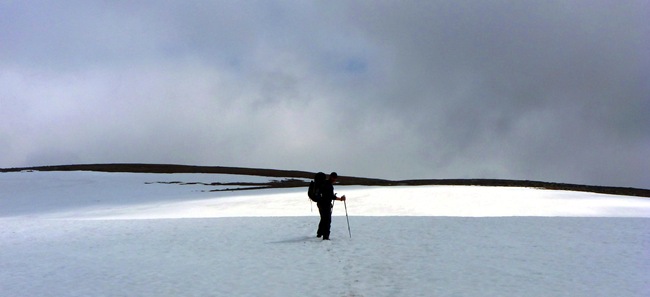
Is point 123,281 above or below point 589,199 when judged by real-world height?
below

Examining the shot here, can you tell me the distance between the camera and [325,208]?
1572 centimetres

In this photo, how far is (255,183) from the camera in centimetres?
4553

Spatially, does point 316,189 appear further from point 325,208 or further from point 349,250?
point 349,250

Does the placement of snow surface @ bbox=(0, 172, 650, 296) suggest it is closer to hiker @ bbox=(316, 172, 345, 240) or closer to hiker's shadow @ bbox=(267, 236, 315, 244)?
hiker's shadow @ bbox=(267, 236, 315, 244)

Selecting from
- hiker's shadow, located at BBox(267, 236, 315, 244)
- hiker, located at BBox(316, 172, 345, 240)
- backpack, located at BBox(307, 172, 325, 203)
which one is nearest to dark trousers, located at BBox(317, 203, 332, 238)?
hiker, located at BBox(316, 172, 345, 240)

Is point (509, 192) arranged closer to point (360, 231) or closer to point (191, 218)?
point (360, 231)

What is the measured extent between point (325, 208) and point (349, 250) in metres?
2.44

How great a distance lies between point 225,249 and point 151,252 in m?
1.83

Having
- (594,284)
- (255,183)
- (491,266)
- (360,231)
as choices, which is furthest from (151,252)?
(255,183)

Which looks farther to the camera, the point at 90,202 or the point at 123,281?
the point at 90,202

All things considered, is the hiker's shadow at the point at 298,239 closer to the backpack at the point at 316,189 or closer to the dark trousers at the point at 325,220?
the dark trousers at the point at 325,220

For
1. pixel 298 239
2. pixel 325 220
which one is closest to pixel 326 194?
pixel 325 220

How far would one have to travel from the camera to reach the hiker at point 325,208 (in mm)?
15445

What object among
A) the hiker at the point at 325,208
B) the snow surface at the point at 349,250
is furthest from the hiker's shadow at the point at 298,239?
the hiker at the point at 325,208
